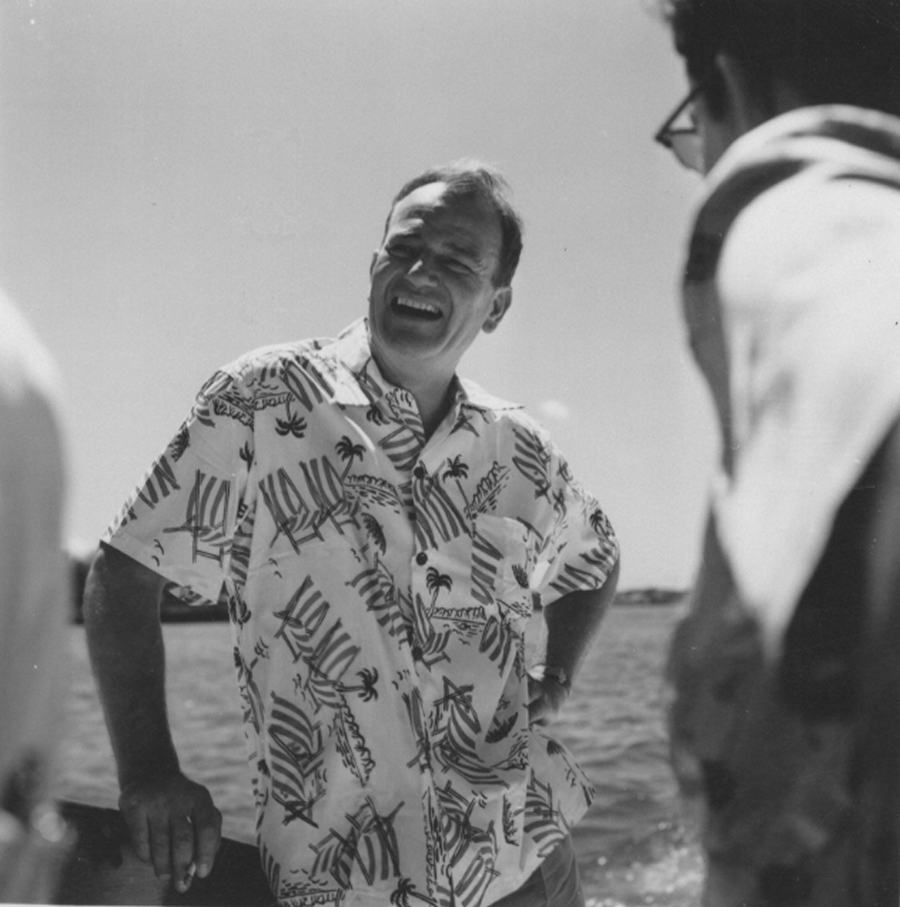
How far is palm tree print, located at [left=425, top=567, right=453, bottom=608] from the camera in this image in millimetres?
1702

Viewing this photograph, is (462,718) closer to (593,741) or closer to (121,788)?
(121,788)

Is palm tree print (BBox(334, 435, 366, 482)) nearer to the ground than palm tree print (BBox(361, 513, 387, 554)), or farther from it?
farther from it

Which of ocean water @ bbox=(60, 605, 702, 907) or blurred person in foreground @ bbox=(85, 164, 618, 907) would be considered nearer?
blurred person in foreground @ bbox=(85, 164, 618, 907)

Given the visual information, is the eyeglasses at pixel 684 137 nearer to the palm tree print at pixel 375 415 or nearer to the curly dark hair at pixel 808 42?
the curly dark hair at pixel 808 42

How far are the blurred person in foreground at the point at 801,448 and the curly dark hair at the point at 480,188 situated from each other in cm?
36

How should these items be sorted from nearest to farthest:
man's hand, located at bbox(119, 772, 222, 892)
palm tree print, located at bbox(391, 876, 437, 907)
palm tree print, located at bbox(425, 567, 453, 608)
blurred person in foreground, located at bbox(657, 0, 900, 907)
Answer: man's hand, located at bbox(119, 772, 222, 892)
palm tree print, located at bbox(391, 876, 437, 907)
palm tree print, located at bbox(425, 567, 453, 608)
blurred person in foreground, located at bbox(657, 0, 900, 907)

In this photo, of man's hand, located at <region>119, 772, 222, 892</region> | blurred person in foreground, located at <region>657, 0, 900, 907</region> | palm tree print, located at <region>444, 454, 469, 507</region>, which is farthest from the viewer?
blurred person in foreground, located at <region>657, 0, 900, 907</region>

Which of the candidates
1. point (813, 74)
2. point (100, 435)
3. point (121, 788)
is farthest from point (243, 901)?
point (813, 74)

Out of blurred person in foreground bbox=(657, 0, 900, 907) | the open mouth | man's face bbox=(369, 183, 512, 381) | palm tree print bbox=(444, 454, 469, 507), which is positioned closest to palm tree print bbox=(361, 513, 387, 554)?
palm tree print bbox=(444, 454, 469, 507)

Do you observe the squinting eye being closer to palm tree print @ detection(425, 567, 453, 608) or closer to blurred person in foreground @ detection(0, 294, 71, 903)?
palm tree print @ detection(425, 567, 453, 608)

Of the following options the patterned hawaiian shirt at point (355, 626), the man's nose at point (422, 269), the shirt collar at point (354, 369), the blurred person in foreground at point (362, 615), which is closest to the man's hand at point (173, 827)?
the blurred person in foreground at point (362, 615)

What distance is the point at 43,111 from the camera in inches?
76.5

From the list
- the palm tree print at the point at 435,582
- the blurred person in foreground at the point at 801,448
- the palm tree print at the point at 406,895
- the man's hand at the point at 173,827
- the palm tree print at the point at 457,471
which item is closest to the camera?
the man's hand at the point at 173,827

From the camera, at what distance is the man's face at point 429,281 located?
1.84 meters
